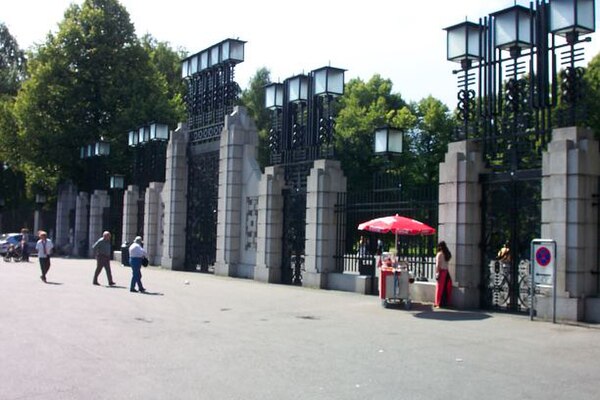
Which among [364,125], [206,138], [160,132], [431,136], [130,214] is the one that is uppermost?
[364,125]

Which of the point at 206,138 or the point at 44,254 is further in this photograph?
the point at 206,138

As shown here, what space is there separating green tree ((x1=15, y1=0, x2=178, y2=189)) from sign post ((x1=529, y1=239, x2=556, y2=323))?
107 ft

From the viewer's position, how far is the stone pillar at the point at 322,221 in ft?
67.8

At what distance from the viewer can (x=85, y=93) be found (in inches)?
1709

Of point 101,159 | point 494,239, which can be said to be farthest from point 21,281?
point 101,159

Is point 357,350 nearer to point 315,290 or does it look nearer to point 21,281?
point 315,290

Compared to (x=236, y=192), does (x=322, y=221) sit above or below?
below

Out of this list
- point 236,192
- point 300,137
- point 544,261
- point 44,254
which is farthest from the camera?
point 236,192

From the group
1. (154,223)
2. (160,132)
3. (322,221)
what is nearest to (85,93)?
(160,132)

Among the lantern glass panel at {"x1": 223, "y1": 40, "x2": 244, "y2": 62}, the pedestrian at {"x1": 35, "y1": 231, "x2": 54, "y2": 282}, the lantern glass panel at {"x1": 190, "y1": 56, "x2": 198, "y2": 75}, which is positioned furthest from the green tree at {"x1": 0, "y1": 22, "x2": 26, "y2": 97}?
the pedestrian at {"x1": 35, "y1": 231, "x2": 54, "y2": 282}

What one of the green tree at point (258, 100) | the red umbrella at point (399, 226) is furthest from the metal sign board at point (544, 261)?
the green tree at point (258, 100)

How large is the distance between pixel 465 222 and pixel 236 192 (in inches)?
455

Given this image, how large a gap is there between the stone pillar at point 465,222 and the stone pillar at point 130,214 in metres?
21.6

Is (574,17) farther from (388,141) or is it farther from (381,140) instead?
(381,140)
